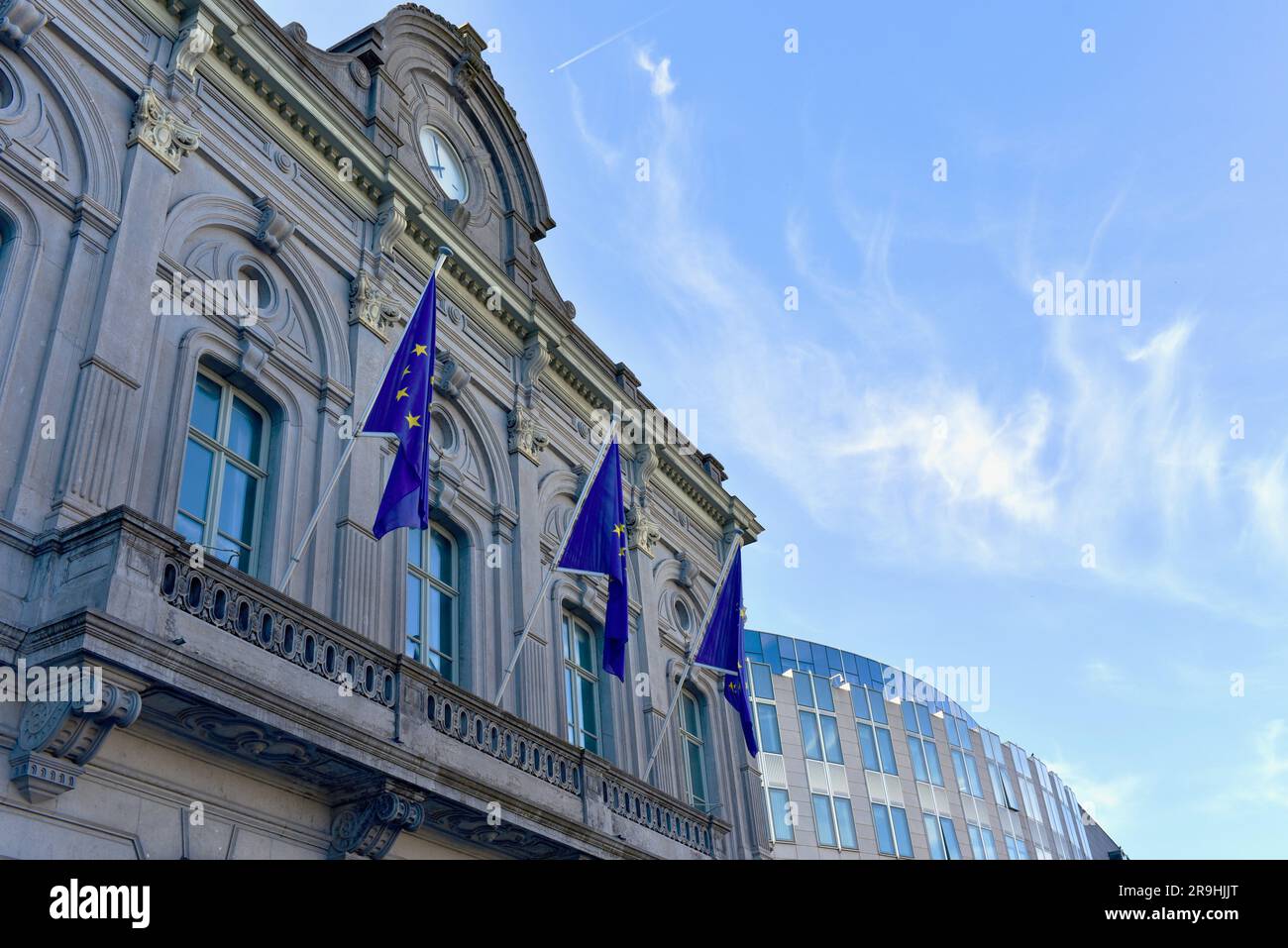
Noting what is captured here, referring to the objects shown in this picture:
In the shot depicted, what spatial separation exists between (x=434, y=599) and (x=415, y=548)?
0.84 m

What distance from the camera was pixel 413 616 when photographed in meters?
18.4

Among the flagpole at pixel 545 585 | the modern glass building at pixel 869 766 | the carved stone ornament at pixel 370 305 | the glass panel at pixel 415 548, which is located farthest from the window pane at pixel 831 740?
the carved stone ornament at pixel 370 305

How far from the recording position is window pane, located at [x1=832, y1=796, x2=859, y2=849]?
176 ft

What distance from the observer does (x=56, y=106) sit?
14914mm

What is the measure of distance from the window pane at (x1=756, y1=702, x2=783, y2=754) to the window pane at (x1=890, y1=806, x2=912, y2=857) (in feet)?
21.5

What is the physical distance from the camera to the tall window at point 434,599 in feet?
60.1

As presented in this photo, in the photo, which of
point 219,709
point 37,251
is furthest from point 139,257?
point 219,709

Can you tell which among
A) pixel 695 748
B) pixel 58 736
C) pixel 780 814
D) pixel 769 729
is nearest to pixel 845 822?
pixel 780 814

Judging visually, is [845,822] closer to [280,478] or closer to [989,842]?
[989,842]

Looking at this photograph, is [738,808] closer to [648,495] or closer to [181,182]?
[648,495]

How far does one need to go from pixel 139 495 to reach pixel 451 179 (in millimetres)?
12327
